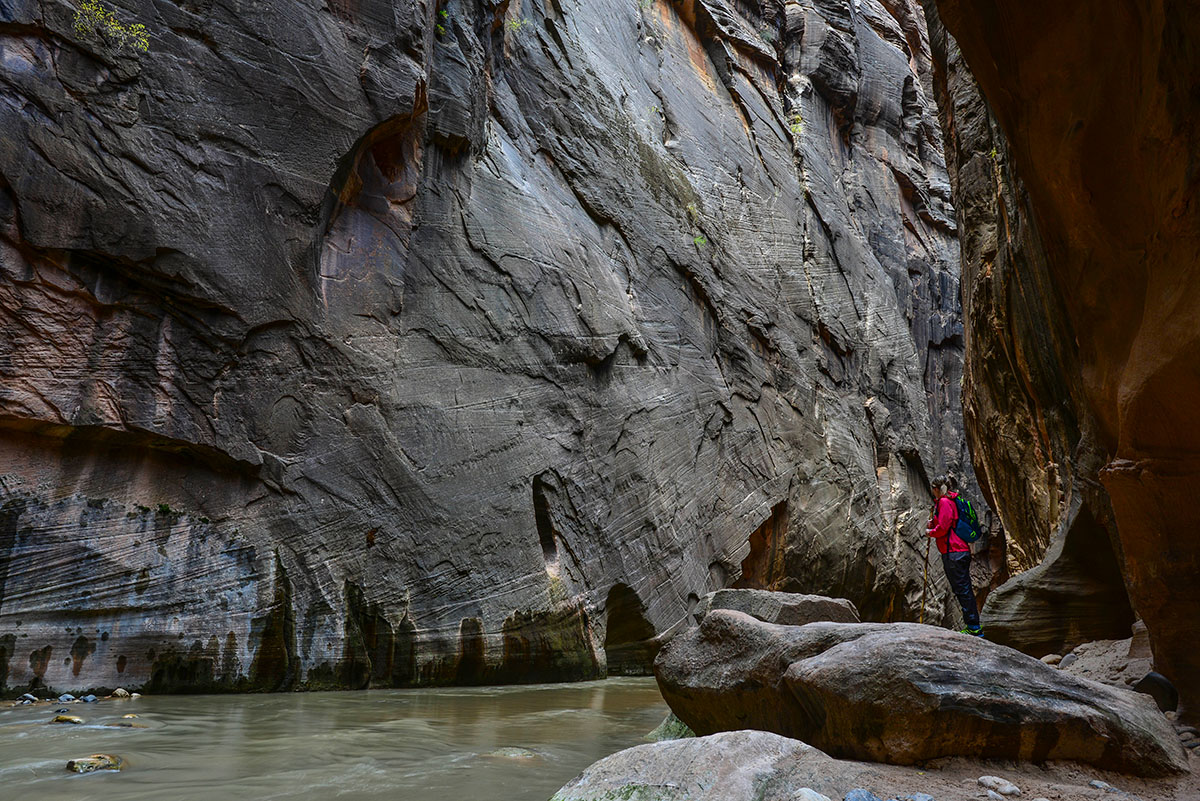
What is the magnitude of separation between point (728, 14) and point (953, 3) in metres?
15.9

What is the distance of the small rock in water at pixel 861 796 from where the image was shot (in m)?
2.42

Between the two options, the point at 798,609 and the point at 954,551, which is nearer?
the point at 798,609

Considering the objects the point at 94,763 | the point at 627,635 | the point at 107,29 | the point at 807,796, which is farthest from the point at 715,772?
the point at 627,635

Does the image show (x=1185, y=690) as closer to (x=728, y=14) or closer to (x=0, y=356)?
(x=0, y=356)

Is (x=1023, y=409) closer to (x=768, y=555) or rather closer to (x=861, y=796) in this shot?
(x=768, y=555)

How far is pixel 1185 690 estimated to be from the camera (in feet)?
12.1

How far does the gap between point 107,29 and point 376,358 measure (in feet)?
13.1

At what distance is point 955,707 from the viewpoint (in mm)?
2908

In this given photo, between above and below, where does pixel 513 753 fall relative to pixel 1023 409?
below

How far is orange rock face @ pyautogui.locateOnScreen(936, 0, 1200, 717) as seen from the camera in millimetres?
3271

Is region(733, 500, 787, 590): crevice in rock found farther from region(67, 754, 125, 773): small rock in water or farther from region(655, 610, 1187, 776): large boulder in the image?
region(67, 754, 125, 773): small rock in water

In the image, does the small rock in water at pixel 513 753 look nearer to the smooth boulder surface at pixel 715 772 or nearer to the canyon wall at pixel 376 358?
the smooth boulder surface at pixel 715 772

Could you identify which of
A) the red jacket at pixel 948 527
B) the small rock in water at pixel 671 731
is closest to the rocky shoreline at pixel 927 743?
the small rock in water at pixel 671 731

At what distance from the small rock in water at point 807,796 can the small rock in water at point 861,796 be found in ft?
0.23
